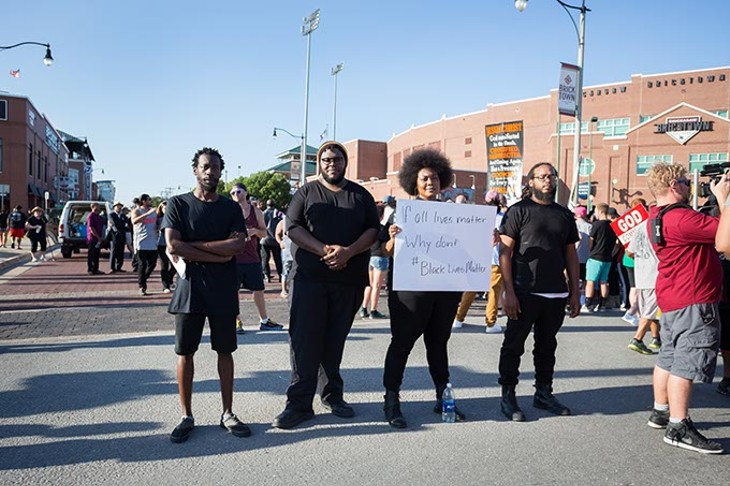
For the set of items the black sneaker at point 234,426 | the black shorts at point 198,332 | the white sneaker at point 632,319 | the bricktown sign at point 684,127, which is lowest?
the black sneaker at point 234,426

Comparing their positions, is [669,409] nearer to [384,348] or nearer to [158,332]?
[384,348]

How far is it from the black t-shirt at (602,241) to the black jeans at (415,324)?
654 centimetres

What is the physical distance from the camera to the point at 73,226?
783 inches

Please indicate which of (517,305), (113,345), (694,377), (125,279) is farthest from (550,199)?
(125,279)

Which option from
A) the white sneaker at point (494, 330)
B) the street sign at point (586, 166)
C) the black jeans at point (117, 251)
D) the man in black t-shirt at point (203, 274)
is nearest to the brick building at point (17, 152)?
the black jeans at point (117, 251)

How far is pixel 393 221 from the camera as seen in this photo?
4586 mm

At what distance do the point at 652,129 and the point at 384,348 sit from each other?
55012 millimetres

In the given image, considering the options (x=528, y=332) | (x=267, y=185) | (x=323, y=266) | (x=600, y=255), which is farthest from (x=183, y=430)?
(x=267, y=185)

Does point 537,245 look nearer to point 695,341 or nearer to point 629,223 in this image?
point 695,341

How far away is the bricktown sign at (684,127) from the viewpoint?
163 feet

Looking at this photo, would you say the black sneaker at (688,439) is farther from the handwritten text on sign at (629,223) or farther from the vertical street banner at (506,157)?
the vertical street banner at (506,157)

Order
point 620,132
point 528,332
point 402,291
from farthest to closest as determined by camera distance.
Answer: point 620,132 < point 528,332 < point 402,291

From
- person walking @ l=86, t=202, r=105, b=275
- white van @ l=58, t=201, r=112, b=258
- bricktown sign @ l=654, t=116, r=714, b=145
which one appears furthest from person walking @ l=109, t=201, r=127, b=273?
bricktown sign @ l=654, t=116, r=714, b=145

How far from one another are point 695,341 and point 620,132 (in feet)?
210
